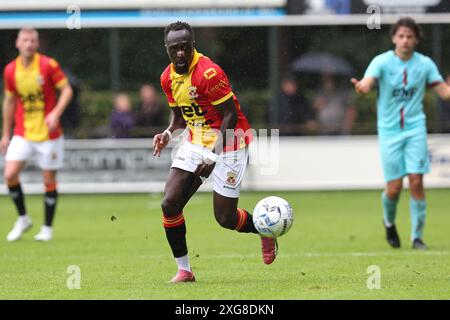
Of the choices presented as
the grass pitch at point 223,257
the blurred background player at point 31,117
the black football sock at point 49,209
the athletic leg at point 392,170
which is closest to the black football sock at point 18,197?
the blurred background player at point 31,117

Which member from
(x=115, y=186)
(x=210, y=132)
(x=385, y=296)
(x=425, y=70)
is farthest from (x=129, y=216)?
(x=385, y=296)

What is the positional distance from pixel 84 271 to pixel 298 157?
11.4 metres

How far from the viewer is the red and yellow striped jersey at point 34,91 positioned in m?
12.8

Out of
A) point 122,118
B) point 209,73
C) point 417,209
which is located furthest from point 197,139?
point 122,118

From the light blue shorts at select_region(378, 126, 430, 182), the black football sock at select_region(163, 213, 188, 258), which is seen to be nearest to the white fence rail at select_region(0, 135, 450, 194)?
the light blue shorts at select_region(378, 126, 430, 182)

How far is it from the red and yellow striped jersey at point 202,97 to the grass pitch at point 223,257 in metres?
1.17

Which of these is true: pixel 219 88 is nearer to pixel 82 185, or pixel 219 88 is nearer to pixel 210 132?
pixel 210 132

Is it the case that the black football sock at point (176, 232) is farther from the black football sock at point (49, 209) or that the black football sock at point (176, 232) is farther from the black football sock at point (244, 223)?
the black football sock at point (49, 209)

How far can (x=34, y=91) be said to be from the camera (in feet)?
42.3

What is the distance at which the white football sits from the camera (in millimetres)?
8766

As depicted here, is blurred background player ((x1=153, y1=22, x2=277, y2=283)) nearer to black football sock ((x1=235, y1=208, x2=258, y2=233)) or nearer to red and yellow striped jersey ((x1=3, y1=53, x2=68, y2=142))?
black football sock ((x1=235, y1=208, x2=258, y2=233))

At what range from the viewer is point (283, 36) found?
2089cm

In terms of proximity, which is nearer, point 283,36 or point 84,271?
point 84,271

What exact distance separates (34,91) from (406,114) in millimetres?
4515
